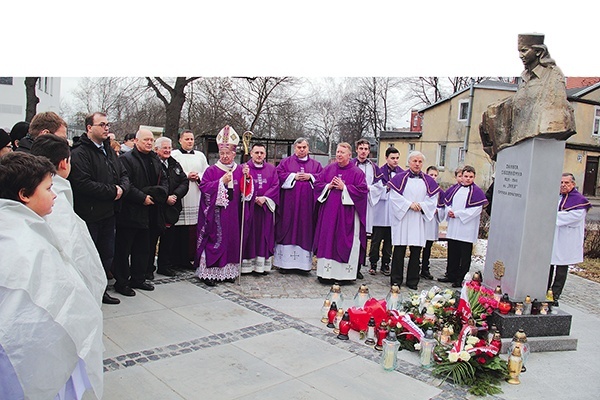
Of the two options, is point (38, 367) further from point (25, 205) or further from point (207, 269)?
point (207, 269)

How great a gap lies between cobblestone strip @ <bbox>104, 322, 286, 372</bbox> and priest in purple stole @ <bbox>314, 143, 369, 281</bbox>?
2037 mm

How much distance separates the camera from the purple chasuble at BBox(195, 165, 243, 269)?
254 inches

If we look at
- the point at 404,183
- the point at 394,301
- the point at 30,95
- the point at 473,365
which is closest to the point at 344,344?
the point at 394,301

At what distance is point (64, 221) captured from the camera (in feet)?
10.0

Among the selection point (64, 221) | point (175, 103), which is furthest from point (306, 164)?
point (175, 103)

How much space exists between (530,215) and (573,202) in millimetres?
2074

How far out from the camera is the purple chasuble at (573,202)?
6.53m

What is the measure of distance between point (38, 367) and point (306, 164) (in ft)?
18.9

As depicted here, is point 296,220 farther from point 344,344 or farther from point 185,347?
point 185,347

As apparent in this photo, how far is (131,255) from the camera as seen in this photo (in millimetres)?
5945

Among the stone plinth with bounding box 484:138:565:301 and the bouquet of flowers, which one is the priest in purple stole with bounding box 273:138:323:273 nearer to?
the stone plinth with bounding box 484:138:565:301

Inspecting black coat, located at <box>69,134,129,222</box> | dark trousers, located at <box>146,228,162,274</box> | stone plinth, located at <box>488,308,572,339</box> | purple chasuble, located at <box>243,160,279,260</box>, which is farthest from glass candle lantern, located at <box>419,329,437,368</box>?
dark trousers, located at <box>146,228,162,274</box>

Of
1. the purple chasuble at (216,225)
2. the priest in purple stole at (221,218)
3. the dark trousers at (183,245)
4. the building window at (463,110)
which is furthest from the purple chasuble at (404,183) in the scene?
the building window at (463,110)

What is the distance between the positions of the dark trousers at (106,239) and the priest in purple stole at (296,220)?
2.64m
